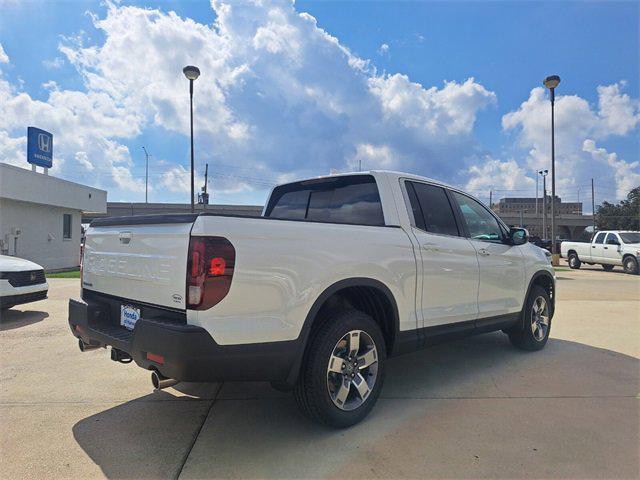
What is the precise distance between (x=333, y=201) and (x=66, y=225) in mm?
20541

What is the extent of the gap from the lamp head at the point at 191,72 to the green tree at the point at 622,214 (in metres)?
66.6

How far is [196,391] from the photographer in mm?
3867

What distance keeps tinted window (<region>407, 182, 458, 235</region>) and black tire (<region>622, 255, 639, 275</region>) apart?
17293 millimetres

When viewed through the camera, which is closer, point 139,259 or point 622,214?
point 139,259

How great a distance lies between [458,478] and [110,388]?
307 centimetres

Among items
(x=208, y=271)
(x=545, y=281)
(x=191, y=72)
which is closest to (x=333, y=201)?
(x=208, y=271)

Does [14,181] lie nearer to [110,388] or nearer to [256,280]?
[110,388]

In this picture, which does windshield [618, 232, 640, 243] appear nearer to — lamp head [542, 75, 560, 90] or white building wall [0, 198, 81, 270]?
lamp head [542, 75, 560, 90]

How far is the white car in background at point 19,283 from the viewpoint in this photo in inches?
262

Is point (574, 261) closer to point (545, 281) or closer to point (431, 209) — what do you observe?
point (545, 281)

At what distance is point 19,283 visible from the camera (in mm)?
6848

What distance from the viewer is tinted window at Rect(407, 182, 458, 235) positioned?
391cm

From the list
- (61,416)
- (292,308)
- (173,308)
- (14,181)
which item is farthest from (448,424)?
(14,181)

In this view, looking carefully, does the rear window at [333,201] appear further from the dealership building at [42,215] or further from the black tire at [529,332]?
the dealership building at [42,215]
